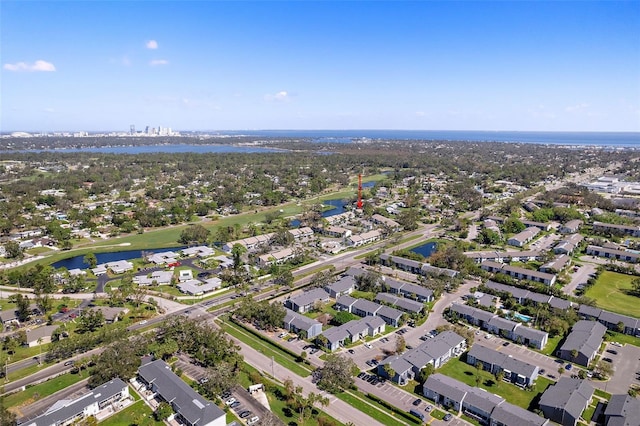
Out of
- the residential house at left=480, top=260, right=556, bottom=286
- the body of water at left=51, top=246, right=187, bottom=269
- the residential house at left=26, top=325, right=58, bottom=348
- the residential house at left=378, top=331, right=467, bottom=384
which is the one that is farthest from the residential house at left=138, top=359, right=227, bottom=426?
the residential house at left=480, top=260, right=556, bottom=286

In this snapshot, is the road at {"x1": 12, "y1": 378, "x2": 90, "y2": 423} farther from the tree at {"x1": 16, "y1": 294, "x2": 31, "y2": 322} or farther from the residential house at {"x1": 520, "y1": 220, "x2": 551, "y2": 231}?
the residential house at {"x1": 520, "y1": 220, "x2": 551, "y2": 231}

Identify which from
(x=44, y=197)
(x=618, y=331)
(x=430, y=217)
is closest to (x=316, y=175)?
(x=430, y=217)

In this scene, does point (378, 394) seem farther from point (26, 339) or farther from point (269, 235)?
point (269, 235)

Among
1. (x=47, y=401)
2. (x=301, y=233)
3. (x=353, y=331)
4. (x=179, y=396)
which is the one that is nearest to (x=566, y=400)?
(x=353, y=331)

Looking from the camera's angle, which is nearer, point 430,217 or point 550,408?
point 550,408

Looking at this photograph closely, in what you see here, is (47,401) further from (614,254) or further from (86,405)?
(614,254)
